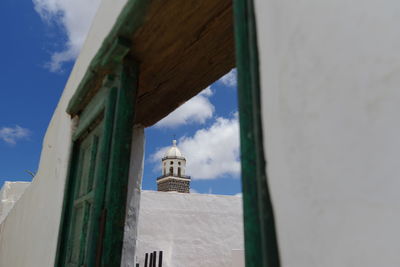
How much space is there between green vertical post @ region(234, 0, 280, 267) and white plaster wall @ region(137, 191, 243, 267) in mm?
7546

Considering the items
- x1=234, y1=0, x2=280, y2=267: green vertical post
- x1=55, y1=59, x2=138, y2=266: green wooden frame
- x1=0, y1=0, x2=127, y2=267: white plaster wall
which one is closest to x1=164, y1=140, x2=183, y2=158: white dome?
x1=0, y1=0, x2=127, y2=267: white plaster wall

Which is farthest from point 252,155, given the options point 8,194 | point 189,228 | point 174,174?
point 174,174

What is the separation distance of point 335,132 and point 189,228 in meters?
8.20

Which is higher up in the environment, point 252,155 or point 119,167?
point 119,167

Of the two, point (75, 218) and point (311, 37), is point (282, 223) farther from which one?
point (75, 218)

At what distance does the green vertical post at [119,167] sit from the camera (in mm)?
1494

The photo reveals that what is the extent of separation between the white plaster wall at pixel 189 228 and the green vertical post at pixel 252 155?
297 inches

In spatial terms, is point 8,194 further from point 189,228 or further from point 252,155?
point 252,155

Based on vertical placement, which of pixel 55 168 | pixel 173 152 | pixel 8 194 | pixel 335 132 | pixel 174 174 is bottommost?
pixel 335 132

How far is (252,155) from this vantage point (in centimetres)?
72

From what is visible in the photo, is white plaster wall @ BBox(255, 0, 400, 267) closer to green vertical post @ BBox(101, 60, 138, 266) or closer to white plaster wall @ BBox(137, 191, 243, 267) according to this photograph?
green vertical post @ BBox(101, 60, 138, 266)

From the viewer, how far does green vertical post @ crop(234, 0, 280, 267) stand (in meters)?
0.63

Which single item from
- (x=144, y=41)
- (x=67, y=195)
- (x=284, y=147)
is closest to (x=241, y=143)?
(x=284, y=147)

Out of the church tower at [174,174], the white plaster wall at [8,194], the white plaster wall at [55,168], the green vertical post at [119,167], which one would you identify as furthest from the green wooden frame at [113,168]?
the church tower at [174,174]
